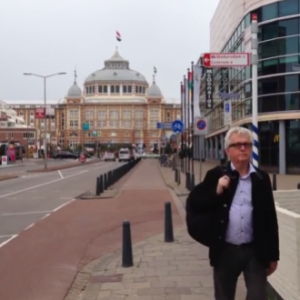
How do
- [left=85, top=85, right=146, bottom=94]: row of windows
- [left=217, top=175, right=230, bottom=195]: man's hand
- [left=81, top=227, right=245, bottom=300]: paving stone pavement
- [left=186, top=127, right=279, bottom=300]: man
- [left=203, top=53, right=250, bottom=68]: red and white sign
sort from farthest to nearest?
1. [left=85, top=85, right=146, bottom=94]: row of windows
2. [left=203, top=53, right=250, bottom=68]: red and white sign
3. [left=81, top=227, right=245, bottom=300]: paving stone pavement
4. [left=186, top=127, right=279, bottom=300]: man
5. [left=217, top=175, right=230, bottom=195]: man's hand

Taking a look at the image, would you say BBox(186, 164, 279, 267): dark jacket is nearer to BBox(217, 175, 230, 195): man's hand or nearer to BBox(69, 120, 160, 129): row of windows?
BBox(217, 175, 230, 195): man's hand

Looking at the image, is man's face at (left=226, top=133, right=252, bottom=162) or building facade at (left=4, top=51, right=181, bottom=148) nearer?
man's face at (left=226, top=133, right=252, bottom=162)

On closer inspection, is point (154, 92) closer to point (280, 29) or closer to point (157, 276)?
point (280, 29)

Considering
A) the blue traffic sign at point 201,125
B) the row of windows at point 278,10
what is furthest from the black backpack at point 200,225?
the row of windows at point 278,10

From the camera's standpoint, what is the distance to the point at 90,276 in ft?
28.5

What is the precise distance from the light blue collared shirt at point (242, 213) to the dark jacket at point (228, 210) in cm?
3

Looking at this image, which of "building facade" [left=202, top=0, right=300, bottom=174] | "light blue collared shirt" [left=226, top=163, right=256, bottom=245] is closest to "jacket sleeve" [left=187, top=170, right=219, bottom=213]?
"light blue collared shirt" [left=226, top=163, right=256, bottom=245]

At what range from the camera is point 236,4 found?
47250 millimetres

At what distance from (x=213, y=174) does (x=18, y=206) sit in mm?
16162

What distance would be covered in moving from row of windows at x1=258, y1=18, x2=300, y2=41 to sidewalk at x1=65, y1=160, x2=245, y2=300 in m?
31.4

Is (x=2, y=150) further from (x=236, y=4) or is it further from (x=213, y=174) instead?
(x=213, y=174)

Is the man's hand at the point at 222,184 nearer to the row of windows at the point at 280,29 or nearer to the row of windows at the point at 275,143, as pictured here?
the row of windows at the point at 275,143

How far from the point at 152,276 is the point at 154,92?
170m

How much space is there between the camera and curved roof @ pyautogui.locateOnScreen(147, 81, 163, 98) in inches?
6978
